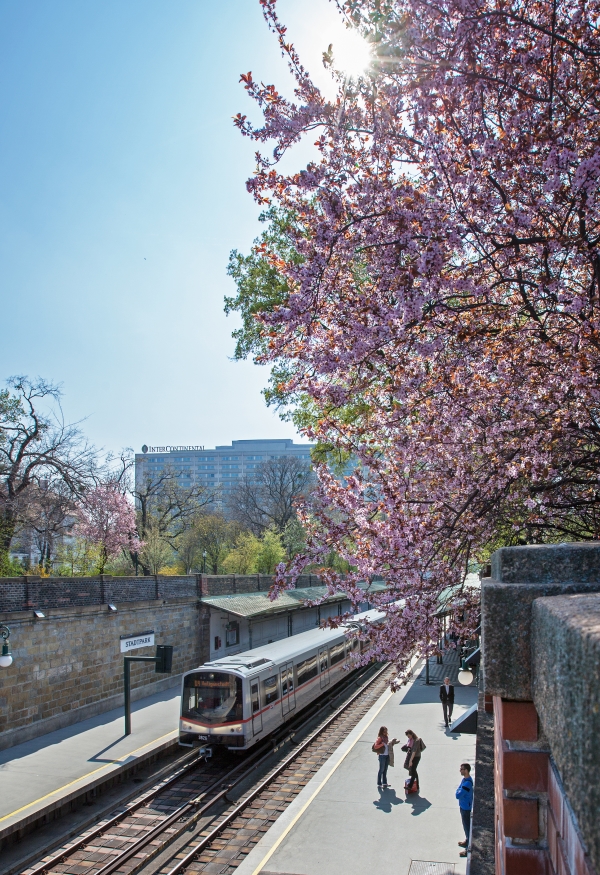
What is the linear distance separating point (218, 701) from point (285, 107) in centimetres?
1464

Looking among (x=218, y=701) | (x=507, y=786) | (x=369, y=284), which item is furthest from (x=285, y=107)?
(x=218, y=701)

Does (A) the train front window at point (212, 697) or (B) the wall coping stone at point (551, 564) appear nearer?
(B) the wall coping stone at point (551, 564)

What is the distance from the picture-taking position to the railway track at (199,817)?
12008 mm

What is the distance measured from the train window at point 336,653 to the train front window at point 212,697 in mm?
8258

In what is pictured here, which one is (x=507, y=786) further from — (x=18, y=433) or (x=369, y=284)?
(x=18, y=433)

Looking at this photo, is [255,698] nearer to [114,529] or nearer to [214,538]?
[114,529]

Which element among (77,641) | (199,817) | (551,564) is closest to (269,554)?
(77,641)

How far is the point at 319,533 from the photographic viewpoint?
32.1 ft

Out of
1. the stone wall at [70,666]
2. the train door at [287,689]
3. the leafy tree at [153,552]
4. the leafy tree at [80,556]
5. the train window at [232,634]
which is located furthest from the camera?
the leafy tree at [153,552]

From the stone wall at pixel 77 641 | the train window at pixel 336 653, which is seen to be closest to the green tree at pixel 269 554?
A: the stone wall at pixel 77 641

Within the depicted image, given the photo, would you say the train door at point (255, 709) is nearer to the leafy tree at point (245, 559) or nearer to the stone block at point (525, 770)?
the stone block at point (525, 770)

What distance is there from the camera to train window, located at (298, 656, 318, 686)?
70.7 ft

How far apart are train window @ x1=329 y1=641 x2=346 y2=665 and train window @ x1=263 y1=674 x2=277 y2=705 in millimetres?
6115

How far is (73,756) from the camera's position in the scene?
16781 mm
